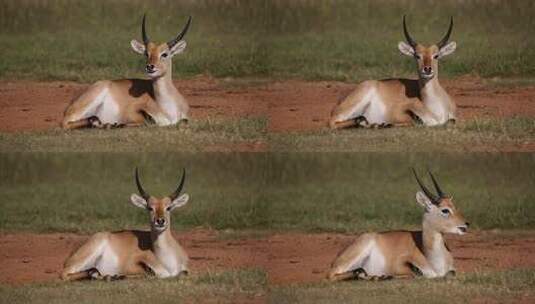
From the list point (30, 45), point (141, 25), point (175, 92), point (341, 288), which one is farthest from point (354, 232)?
point (30, 45)

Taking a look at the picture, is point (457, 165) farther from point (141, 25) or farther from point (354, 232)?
point (141, 25)

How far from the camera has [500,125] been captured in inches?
252

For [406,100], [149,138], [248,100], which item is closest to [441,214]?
[406,100]

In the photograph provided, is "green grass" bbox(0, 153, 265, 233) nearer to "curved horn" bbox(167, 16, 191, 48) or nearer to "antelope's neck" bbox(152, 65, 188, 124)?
"antelope's neck" bbox(152, 65, 188, 124)

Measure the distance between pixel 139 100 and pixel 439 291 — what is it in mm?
2096

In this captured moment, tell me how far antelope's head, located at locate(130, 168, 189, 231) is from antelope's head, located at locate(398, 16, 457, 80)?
1572 mm

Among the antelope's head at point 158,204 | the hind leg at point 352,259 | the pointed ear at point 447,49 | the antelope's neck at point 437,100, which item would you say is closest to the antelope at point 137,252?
the antelope's head at point 158,204

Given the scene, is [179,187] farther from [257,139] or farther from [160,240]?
[257,139]

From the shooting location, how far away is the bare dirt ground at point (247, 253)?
6.39m

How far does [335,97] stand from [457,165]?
83 centimetres

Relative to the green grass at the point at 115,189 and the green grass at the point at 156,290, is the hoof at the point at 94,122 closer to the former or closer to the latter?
the green grass at the point at 115,189

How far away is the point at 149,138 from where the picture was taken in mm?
6406

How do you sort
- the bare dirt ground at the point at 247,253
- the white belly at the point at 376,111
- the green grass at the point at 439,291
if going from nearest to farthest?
the green grass at the point at 439,291, the bare dirt ground at the point at 247,253, the white belly at the point at 376,111

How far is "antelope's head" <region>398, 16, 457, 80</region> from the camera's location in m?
6.41
